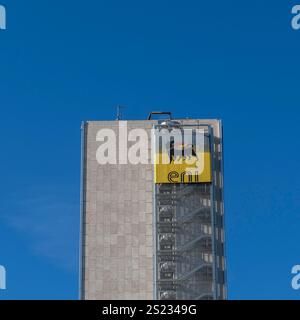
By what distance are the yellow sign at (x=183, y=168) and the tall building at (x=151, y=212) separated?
19 centimetres

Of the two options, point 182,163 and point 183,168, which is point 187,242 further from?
point 182,163

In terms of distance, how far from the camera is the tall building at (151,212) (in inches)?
5920

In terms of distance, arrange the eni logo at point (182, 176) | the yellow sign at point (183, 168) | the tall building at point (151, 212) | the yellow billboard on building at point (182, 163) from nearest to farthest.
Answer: the tall building at point (151, 212) < the eni logo at point (182, 176) < the yellow sign at point (183, 168) < the yellow billboard on building at point (182, 163)

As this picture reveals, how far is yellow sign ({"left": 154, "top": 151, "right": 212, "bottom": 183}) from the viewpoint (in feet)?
508

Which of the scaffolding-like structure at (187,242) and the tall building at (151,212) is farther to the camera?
the tall building at (151,212)

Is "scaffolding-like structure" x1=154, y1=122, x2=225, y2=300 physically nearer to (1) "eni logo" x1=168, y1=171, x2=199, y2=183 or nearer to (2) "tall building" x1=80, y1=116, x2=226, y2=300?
(2) "tall building" x1=80, y1=116, x2=226, y2=300

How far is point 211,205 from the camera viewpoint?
15425cm

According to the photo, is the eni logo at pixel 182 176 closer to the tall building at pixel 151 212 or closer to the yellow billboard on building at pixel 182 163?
the yellow billboard on building at pixel 182 163

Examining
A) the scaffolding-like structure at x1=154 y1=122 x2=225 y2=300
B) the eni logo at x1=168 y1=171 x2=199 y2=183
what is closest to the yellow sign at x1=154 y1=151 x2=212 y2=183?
the eni logo at x1=168 y1=171 x2=199 y2=183

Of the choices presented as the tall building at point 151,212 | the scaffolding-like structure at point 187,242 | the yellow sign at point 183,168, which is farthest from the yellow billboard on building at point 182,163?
the scaffolding-like structure at point 187,242

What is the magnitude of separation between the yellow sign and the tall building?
7.3 inches
